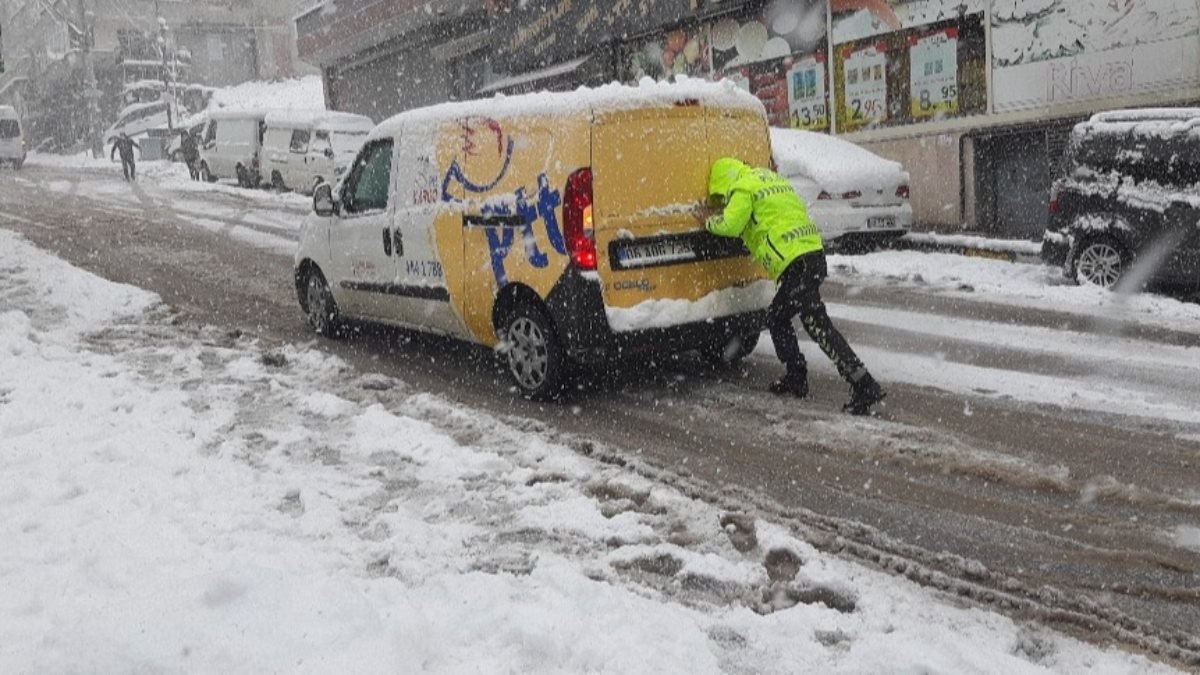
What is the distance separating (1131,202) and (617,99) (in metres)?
6.13

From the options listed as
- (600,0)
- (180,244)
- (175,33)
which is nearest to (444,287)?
(180,244)

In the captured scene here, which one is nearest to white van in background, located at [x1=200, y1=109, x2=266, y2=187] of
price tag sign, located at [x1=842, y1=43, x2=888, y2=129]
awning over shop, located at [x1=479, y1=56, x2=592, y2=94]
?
awning over shop, located at [x1=479, y1=56, x2=592, y2=94]

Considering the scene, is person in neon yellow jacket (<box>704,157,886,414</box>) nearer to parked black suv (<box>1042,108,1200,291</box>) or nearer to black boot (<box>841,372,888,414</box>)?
black boot (<box>841,372,888,414</box>)

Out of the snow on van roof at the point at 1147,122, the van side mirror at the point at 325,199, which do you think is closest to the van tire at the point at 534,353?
the van side mirror at the point at 325,199

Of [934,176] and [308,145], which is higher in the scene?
[308,145]

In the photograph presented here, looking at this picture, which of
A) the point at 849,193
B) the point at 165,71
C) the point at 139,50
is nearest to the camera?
the point at 849,193

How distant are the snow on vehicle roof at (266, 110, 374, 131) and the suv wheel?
18986 millimetres

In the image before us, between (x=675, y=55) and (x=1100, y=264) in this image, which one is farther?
(x=675, y=55)

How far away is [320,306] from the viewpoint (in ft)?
30.9

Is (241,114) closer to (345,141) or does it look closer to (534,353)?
(345,141)

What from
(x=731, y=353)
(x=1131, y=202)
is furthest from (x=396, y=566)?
(x=1131, y=202)

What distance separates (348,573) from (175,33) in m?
63.2

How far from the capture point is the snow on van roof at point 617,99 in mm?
6453

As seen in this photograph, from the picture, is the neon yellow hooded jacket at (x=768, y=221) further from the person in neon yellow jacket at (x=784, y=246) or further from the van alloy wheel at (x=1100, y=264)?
the van alloy wheel at (x=1100, y=264)
